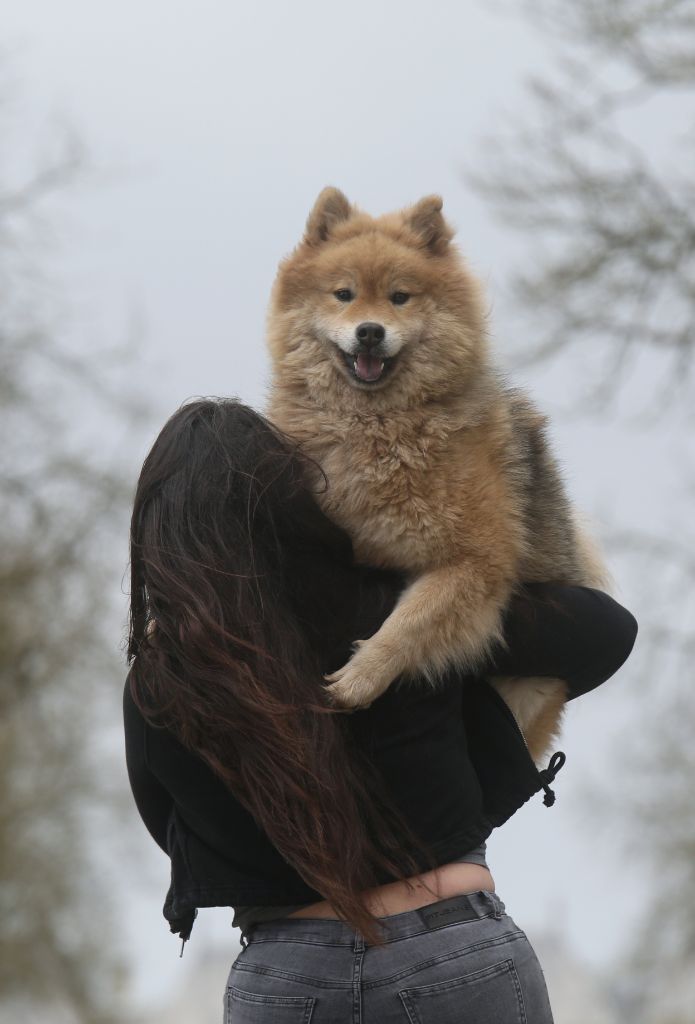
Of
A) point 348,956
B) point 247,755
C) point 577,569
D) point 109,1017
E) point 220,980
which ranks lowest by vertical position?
point 348,956

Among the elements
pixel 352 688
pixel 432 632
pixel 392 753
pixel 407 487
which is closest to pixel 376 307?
pixel 407 487

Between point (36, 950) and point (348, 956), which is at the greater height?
Result: point (36, 950)

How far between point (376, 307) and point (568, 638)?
1.30 meters

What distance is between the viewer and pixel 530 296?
39.8 ft

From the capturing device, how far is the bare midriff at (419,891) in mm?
2566

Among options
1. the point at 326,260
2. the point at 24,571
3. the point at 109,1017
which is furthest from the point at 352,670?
the point at 109,1017

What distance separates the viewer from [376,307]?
3906mm

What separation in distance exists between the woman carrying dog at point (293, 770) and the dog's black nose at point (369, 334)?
2.99 feet

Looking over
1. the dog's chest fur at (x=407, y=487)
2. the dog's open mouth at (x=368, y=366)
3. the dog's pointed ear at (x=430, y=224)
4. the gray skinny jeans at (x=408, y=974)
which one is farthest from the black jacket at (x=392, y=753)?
the dog's pointed ear at (x=430, y=224)

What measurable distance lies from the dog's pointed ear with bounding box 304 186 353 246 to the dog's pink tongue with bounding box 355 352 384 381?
22.6 inches

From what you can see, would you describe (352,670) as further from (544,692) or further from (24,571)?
(24,571)

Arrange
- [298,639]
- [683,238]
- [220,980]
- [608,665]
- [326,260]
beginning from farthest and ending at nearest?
[220,980], [683,238], [326,260], [608,665], [298,639]

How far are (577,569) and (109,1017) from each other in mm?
19161

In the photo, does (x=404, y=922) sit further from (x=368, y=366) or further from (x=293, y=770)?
(x=368, y=366)
